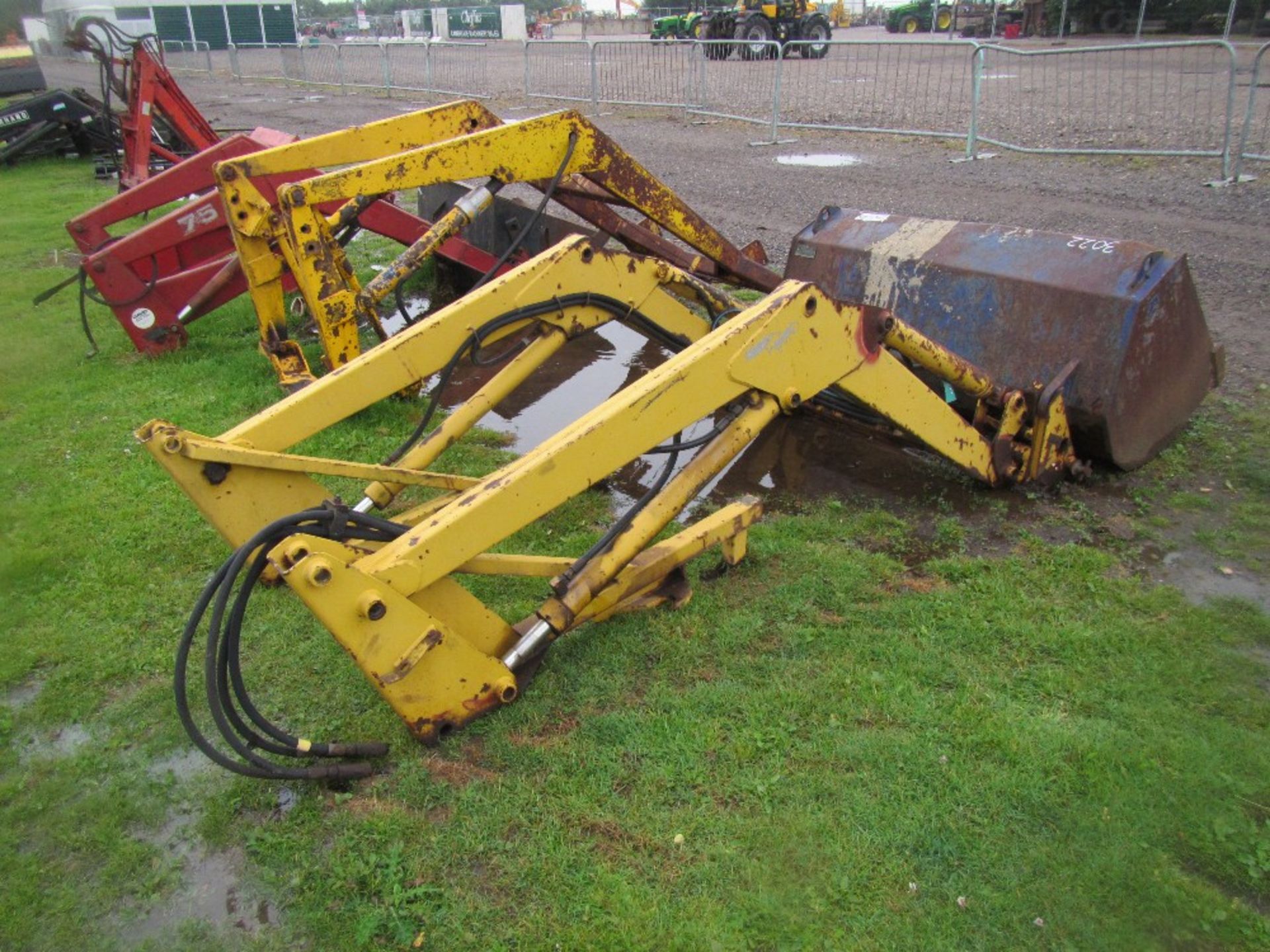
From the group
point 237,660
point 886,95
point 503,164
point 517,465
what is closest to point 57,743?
point 237,660

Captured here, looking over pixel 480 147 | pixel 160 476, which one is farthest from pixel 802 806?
pixel 160 476

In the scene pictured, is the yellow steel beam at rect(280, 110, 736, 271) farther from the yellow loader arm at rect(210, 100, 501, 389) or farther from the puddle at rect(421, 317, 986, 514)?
the puddle at rect(421, 317, 986, 514)

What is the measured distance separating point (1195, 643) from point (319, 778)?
3085 millimetres

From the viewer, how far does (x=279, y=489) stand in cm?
330

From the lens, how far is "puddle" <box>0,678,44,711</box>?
11.9ft

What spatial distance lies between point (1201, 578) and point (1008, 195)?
6973 millimetres

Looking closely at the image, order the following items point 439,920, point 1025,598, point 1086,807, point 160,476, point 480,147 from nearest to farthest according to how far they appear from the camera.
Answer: point 439,920 → point 1086,807 → point 1025,598 → point 480,147 → point 160,476

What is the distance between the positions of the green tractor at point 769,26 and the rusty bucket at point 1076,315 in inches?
860

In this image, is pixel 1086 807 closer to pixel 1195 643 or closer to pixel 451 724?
pixel 1195 643

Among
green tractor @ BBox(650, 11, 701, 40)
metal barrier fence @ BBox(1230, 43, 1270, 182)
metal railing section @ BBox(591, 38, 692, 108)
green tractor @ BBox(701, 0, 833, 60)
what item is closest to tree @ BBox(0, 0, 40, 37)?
green tractor @ BBox(650, 11, 701, 40)

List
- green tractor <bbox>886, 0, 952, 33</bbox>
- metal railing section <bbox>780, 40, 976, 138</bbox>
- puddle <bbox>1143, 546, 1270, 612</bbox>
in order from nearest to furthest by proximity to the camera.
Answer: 1. puddle <bbox>1143, 546, 1270, 612</bbox>
2. metal railing section <bbox>780, 40, 976, 138</bbox>
3. green tractor <bbox>886, 0, 952, 33</bbox>

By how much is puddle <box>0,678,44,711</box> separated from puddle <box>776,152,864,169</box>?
10.4 m

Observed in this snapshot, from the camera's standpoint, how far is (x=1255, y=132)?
37.1ft

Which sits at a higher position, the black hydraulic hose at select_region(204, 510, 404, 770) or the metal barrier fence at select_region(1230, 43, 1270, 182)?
the metal barrier fence at select_region(1230, 43, 1270, 182)
